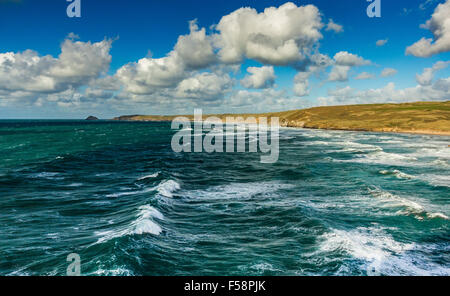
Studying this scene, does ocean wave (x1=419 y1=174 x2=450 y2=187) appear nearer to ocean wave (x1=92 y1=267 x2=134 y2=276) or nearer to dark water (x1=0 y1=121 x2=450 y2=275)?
dark water (x1=0 y1=121 x2=450 y2=275)

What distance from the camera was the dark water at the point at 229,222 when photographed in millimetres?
14812

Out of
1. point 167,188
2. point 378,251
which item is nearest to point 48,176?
point 167,188

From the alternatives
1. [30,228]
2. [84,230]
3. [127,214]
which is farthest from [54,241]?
[127,214]

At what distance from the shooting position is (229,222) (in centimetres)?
2092

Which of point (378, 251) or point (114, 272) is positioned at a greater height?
point (114, 272)

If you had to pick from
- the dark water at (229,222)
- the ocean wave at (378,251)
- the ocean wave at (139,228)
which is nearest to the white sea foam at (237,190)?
the dark water at (229,222)

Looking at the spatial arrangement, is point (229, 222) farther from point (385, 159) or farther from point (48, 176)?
point (385, 159)

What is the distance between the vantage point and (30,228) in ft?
65.4

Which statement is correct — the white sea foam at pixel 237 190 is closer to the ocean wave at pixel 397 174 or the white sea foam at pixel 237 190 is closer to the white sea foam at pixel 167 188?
the white sea foam at pixel 167 188

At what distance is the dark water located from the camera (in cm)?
1481

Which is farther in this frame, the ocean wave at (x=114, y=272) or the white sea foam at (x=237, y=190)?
the white sea foam at (x=237, y=190)

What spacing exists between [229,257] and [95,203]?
15381 millimetres
